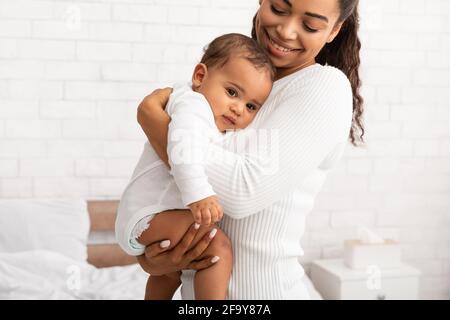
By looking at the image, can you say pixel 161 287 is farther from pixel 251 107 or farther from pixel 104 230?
pixel 104 230

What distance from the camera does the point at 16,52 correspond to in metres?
2.94

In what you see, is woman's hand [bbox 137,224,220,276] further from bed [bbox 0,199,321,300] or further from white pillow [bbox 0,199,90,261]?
white pillow [bbox 0,199,90,261]

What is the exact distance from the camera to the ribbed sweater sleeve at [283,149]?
102 cm

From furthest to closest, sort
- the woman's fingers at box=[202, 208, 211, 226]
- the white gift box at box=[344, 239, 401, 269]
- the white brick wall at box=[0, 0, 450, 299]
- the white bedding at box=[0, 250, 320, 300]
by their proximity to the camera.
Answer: the white gift box at box=[344, 239, 401, 269]
the white brick wall at box=[0, 0, 450, 299]
the white bedding at box=[0, 250, 320, 300]
the woman's fingers at box=[202, 208, 211, 226]

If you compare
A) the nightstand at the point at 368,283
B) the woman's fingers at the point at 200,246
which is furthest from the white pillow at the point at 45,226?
the woman's fingers at the point at 200,246

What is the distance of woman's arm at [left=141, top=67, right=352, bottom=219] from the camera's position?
3.36 feet

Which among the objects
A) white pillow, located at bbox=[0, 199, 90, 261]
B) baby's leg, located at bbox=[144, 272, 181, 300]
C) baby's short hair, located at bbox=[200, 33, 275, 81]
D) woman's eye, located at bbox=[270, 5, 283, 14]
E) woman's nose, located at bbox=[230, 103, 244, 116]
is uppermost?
woman's eye, located at bbox=[270, 5, 283, 14]

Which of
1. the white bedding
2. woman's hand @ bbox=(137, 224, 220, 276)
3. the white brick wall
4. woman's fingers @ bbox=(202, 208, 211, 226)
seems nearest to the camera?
woman's fingers @ bbox=(202, 208, 211, 226)

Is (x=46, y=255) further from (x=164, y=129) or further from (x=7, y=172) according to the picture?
(x=164, y=129)

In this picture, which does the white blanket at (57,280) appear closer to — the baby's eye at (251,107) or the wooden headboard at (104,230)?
the wooden headboard at (104,230)

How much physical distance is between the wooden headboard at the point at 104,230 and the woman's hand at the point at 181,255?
195 centimetres

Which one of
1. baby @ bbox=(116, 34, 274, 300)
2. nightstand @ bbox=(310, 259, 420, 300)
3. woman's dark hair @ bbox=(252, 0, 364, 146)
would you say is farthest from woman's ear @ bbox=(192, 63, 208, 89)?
nightstand @ bbox=(310, 259, 420, 300)
